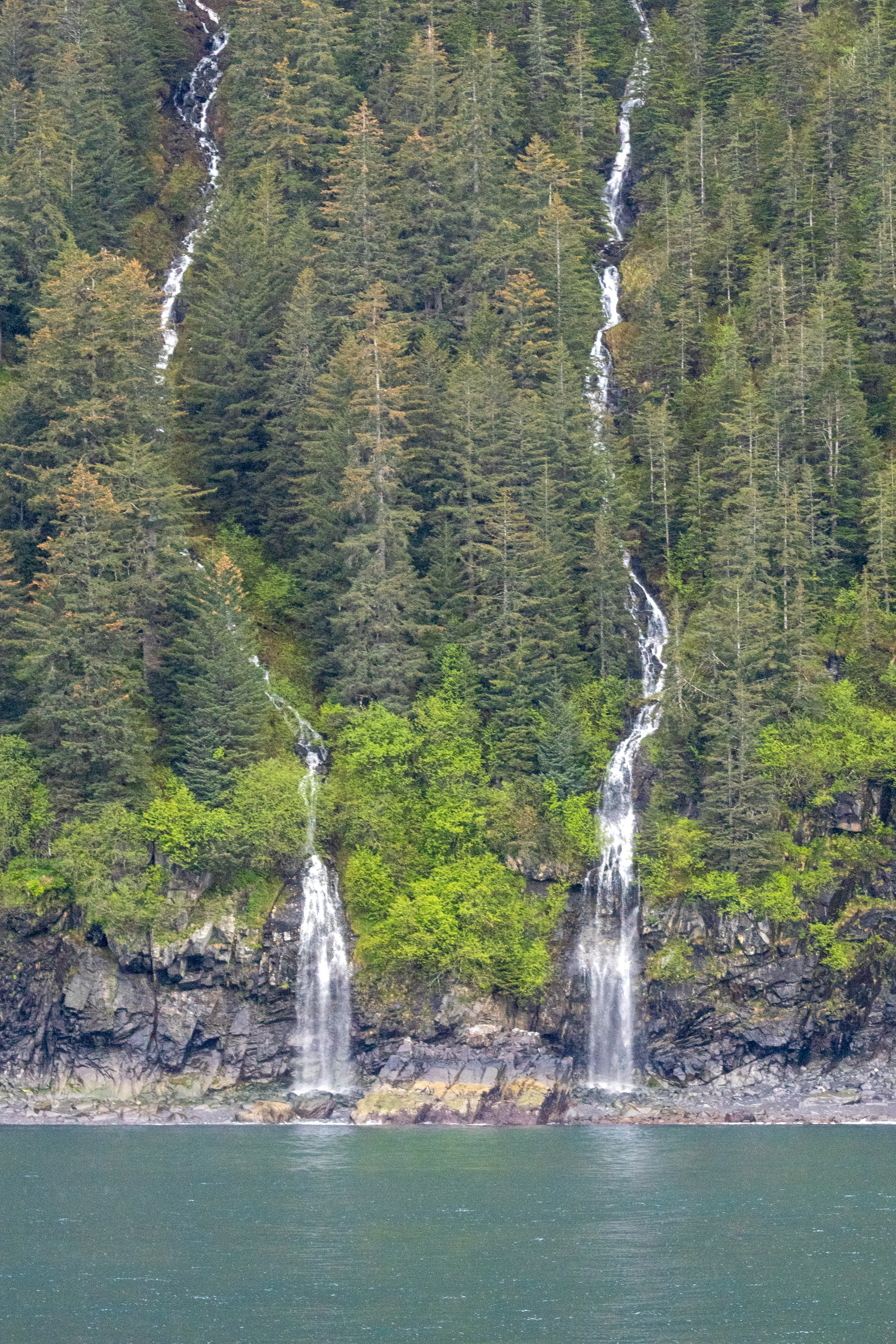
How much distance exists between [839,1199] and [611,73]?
83567 millimetres

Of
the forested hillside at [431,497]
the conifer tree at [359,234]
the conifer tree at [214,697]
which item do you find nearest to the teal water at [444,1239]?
the forested hillside at [431,497]

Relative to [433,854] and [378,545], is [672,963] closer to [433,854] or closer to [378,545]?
[433,854]

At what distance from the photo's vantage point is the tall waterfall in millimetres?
69375

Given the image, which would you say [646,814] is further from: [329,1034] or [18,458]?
[18,458]

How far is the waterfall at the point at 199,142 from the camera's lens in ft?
315

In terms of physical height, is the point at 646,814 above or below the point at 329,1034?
above

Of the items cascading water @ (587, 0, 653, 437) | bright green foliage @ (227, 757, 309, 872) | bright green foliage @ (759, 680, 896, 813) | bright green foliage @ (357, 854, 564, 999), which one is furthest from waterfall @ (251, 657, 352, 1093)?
cascading water @ (587, 0, 653, 437)

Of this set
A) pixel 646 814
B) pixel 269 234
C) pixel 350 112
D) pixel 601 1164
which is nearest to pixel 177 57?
pixel 350 112

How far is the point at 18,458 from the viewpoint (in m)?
77.0

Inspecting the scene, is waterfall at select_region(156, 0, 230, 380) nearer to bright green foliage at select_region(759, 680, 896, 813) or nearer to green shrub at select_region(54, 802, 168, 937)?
green shrub at select_region(54, 802, 168, 937)

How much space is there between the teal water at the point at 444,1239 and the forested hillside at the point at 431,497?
13.1m

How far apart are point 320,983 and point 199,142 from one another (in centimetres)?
6035

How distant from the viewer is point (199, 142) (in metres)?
109

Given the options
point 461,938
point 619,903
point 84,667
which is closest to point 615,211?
point 619,903
